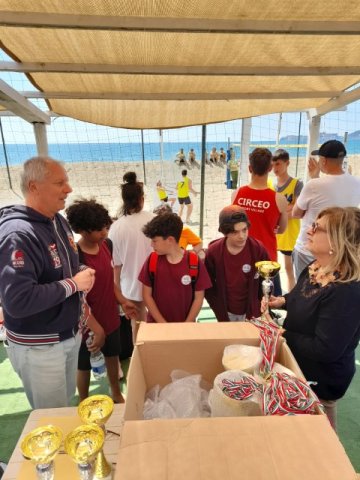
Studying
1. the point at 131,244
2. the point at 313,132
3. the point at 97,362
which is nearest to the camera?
the point at 97,362

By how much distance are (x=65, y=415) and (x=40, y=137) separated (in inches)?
95.5

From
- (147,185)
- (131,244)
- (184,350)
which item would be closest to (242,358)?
(184,350)

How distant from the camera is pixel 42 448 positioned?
2.37ft

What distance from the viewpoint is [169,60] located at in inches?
80.7

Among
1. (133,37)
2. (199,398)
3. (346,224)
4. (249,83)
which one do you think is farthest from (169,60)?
(199,398)

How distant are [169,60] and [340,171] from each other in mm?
1690

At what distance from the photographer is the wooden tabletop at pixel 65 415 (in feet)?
3.18

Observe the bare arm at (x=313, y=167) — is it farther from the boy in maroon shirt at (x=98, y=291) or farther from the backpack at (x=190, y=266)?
the boy in maroon shirt at (x=98, y=291)

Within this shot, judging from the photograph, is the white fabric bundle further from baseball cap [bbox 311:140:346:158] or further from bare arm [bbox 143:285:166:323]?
baseball cap [bbox 311:140:346:158]

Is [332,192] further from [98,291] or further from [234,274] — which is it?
[98,291]

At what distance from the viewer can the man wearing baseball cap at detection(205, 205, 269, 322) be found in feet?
6.44

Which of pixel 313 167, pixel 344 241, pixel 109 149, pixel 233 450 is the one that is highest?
pixel 109 149

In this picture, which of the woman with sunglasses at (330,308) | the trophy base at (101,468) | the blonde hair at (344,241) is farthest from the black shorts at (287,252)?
the trophy base at (101,468)

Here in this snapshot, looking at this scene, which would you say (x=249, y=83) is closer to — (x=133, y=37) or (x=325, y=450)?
(x=133, y=37)
